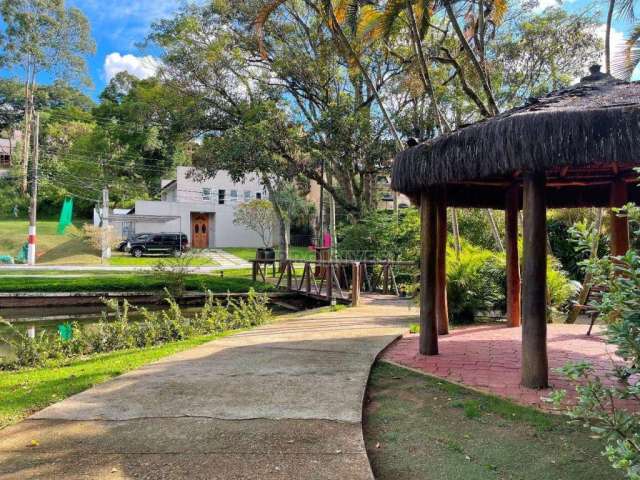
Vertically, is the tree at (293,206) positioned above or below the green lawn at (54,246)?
above

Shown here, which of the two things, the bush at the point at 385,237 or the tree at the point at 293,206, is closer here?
the bush at the point at 385,237

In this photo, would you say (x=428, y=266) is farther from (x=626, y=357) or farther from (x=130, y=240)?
(x=130, y=240)

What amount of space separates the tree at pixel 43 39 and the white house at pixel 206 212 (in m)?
11.5

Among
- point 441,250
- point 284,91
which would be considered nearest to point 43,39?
point 284,91

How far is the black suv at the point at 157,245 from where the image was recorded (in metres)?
29.3

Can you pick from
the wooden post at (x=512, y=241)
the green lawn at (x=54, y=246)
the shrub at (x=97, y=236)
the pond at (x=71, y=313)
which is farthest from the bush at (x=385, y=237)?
the shrub at (x=97, y=236)

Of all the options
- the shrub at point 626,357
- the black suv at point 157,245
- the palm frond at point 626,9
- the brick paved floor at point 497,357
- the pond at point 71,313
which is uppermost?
the palm frond at point 626,9

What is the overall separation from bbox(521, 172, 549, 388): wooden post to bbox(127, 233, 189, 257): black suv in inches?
1064

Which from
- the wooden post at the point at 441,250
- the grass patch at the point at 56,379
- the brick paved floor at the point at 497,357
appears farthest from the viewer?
the wooden post at the point at 441,250

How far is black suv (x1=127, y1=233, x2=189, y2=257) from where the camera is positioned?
2928 centimetres

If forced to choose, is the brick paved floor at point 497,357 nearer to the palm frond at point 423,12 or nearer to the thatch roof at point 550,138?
the thatch roof at point 550,138

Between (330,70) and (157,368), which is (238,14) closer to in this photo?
(330,70)

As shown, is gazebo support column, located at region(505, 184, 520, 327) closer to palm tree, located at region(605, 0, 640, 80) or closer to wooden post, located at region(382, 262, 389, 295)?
palm tree, located at region(605, 0, 640, 80)

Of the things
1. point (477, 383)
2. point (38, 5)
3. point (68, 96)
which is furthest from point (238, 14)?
point (68, 96)
